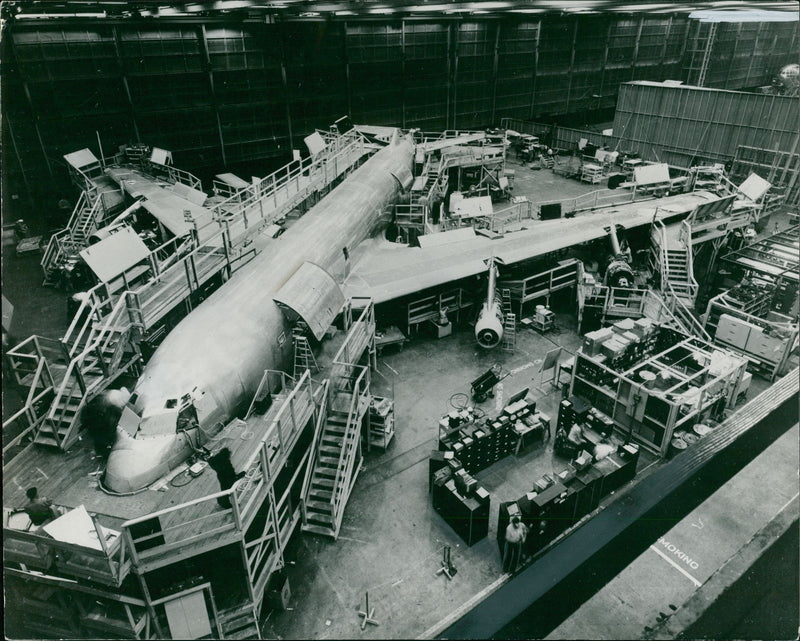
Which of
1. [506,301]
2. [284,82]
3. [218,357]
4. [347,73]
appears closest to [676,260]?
[506,301]

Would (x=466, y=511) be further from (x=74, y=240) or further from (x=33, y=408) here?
(x=74, y=240)

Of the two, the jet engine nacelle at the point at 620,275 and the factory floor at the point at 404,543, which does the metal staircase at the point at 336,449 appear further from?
the jet engine nacelle at the point at 620,275

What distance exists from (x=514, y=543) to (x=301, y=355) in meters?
9.72

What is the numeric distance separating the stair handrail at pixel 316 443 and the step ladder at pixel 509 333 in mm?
11944

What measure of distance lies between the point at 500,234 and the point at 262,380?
1937 cm

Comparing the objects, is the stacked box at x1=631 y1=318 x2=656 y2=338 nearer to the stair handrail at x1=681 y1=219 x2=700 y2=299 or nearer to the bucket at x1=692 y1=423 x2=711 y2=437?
the bucket at x1=692 y1=423 x2=711 y2=437

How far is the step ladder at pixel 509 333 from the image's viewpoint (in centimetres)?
2686

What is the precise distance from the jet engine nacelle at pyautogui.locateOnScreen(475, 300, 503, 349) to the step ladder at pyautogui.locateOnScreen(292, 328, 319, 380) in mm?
9585

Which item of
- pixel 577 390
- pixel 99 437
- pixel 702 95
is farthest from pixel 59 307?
pixel 702 95

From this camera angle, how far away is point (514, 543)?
15219 millimetres

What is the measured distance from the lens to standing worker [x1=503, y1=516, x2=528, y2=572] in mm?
15109

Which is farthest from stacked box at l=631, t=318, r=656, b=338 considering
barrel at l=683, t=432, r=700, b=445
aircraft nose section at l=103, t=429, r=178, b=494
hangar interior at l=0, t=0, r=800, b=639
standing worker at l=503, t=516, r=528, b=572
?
aircraft nose section at l=103, t=429, r=178, b=494

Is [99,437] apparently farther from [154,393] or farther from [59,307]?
[59,307]

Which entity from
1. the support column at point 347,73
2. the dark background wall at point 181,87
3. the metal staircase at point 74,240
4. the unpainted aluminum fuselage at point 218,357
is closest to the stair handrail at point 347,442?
the unpainted aluminum fuselage at point 218,357
